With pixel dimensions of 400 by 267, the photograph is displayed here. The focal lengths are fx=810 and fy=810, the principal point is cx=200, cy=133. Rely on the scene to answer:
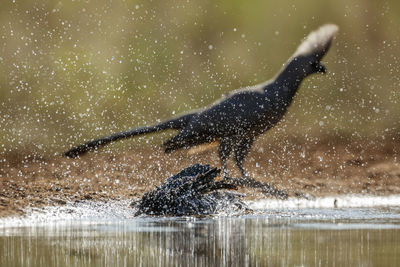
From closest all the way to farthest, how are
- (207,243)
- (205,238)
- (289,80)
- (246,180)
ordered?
(207,243)
(205,238)
(246,180)
(289,80)

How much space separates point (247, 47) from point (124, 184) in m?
4.26

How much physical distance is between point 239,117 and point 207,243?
437 cm

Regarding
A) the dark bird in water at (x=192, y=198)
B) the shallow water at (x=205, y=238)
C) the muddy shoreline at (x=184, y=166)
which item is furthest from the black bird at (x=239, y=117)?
the shallow water at (x=205, y=238)

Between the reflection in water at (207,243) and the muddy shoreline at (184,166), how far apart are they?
1784mm

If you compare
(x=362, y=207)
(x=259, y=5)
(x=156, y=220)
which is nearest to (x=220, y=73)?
(x=259, y=5)

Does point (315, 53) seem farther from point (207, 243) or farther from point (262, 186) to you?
point (207, 243)

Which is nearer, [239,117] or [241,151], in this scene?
[239,117]

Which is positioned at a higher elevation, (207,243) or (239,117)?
(239,117)

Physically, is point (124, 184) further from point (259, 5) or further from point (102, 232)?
point (259, 5)

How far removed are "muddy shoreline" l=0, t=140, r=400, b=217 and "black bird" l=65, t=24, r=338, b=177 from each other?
1.05 ft

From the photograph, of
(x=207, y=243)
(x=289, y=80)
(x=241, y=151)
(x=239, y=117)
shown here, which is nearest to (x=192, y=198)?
(x=207, y=243)

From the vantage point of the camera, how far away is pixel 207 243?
471 centimetres

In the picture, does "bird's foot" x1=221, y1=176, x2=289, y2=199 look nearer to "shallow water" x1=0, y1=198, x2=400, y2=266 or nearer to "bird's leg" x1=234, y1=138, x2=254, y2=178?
"bird's leg" x1=234, y1=138, x2=254, y2=178

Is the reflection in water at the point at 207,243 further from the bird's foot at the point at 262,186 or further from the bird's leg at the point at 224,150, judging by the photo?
the bird's leg at the point at 224,150
